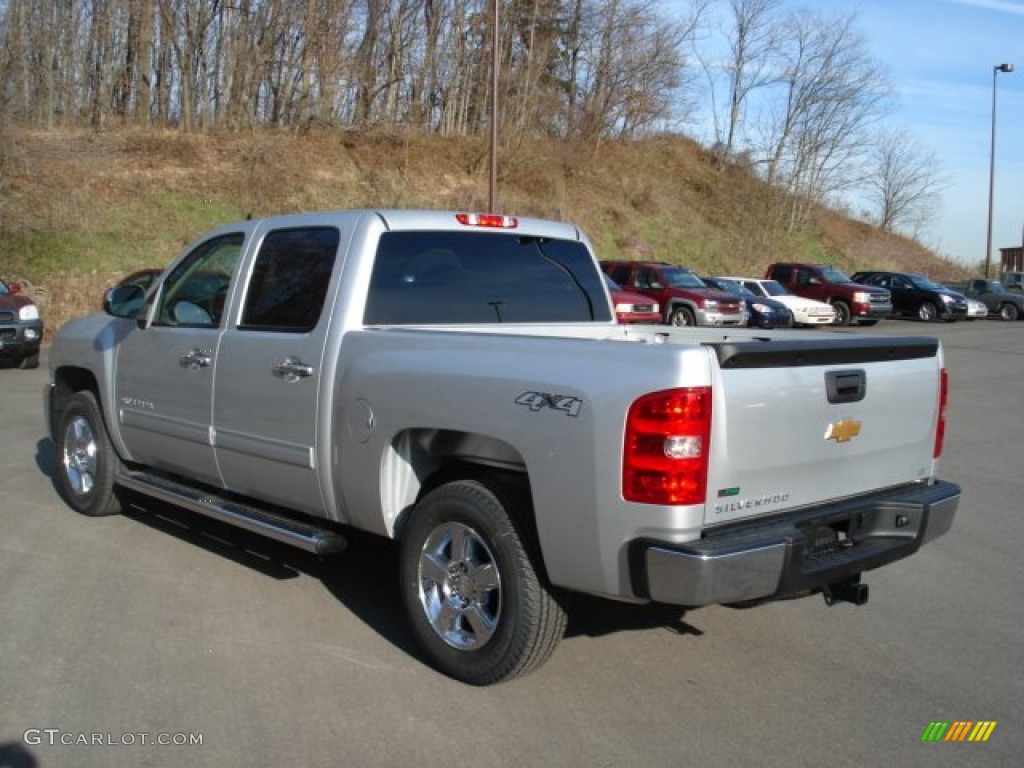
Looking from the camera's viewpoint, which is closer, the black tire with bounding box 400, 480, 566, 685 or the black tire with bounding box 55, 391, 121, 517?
the black tire with bounding box 400, 480, 566, 685

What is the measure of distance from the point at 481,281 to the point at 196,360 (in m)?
1.66

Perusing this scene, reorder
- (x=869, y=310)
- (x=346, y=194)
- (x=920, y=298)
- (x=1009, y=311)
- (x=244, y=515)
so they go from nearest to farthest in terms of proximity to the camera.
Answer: (x=244, y=515)
(x=869, y=310)
(x=346, y=194)
(x=920, y=298)
(x=1009, y=311)

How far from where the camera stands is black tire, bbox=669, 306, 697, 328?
24169mm

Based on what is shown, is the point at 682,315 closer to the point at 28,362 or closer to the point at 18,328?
the point at 28,362

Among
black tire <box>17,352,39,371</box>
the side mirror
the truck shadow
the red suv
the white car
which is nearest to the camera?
the truck shadow

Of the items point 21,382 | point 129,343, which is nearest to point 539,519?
point 129,343

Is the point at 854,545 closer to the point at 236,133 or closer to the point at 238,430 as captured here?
the point at 238,430

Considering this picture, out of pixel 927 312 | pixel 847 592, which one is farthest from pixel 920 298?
pixel 847 592

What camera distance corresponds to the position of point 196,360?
5.45m

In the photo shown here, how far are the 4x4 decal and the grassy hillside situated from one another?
2127 centimetres

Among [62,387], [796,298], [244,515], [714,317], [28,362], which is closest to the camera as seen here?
[244,515]

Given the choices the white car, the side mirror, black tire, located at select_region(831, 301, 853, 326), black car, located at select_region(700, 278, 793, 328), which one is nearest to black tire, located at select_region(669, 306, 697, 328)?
black car, located at select_region(700, 278, 793, 328)

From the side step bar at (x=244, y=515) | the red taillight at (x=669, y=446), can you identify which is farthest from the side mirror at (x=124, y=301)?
the red taillight at (x=669, y=446)

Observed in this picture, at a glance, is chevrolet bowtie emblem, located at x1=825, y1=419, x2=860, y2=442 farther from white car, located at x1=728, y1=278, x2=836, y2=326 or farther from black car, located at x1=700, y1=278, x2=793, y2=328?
white car, located at x1=728, y1=278, x2=836, y2=326
